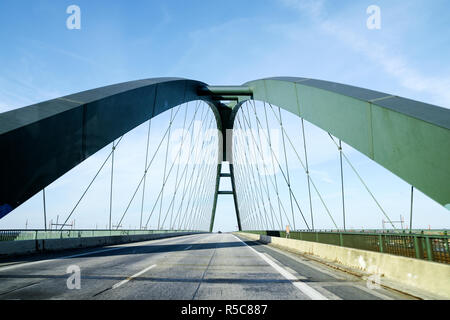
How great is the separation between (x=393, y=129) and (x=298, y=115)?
7.82m

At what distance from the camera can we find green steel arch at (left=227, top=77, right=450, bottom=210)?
6883mm

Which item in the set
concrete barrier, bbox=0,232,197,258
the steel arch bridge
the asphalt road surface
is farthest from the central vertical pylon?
the asphalt road surface

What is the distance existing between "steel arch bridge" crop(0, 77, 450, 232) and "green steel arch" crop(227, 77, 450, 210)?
2 cm

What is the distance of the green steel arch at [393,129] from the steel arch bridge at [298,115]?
0.02 metres

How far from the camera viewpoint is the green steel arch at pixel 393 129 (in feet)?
22.6

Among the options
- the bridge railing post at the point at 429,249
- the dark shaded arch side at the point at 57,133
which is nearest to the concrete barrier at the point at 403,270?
the bridge railing post at the point at 429,249

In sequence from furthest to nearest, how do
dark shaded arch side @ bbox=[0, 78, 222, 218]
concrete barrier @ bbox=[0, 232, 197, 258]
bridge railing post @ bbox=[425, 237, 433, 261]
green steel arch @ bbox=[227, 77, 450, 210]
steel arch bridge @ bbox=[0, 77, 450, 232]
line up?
concrete barrier @ bbox=[0, 232, 197, 258]
dark shaded arch side @ bbox=[0, 78, 222, 218]
steel arch bridge @ bbox=[0, 77, 450, 232]
green steel arch @ bbox=[227, 77, 450, 210]
bridge railing post @ bbox=[425, 237, 433, 261]

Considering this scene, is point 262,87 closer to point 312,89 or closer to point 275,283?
point 312,89

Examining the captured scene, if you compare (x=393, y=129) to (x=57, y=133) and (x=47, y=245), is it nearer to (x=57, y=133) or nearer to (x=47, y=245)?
(x=57, y=133)

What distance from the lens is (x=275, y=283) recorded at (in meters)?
5.68

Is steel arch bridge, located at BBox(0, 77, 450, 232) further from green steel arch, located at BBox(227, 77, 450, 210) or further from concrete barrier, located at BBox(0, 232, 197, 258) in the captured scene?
concrete barrier, located at BBox(0, 232, 197, 258)

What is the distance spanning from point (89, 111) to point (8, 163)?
408 cm

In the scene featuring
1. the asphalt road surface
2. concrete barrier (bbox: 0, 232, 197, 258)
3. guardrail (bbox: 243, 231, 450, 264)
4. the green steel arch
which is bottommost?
concrete barrier (bbox: 0, 232, 197, 258)
